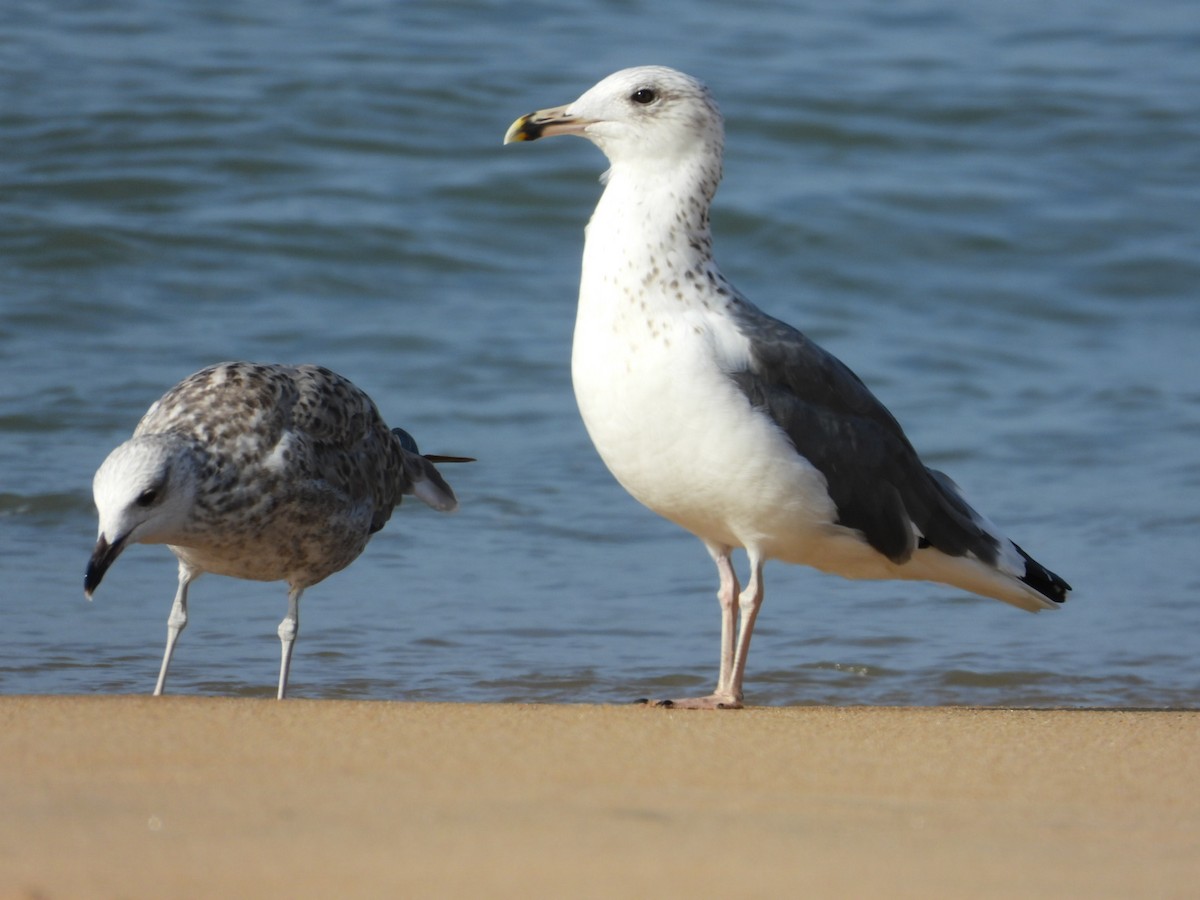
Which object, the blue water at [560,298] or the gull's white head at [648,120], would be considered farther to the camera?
the blue water at [560,298]

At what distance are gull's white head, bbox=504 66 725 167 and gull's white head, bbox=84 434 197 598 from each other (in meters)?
1.34

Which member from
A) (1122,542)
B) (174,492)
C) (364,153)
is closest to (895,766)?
(174,492)

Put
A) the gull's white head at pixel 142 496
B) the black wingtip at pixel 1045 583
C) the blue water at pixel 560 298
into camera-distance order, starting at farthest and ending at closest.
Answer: the blue water at pixel 560 298 < the black wingtip at pixel 1045 583 < the gull's white head at pixel 142 496

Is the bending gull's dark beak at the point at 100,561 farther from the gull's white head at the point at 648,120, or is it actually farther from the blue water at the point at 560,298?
→ the gull's white head at the point at 648,120

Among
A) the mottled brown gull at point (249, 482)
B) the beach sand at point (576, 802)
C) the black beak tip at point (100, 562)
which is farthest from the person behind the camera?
the mottled brown gull at point (249, 482)

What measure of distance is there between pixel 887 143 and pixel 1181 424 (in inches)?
202

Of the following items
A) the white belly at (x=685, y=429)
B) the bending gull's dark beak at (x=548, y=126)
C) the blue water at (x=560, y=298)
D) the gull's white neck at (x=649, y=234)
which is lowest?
the blue water at (x=560, y=298)

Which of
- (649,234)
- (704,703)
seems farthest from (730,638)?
(649,234)

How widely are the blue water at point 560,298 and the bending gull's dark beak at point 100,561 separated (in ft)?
2.91

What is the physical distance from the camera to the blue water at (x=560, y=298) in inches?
253

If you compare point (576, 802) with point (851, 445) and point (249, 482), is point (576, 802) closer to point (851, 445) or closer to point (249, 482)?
point (851, 445)

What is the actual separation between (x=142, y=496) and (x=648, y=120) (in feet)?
5.79

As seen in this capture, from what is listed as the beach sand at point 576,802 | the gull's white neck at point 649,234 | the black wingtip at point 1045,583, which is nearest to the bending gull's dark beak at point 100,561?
the beach sand at point 576,802

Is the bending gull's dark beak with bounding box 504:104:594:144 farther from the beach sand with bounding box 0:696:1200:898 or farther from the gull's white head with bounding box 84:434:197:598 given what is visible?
the beach sand with bounding box 0:696:1200:898
